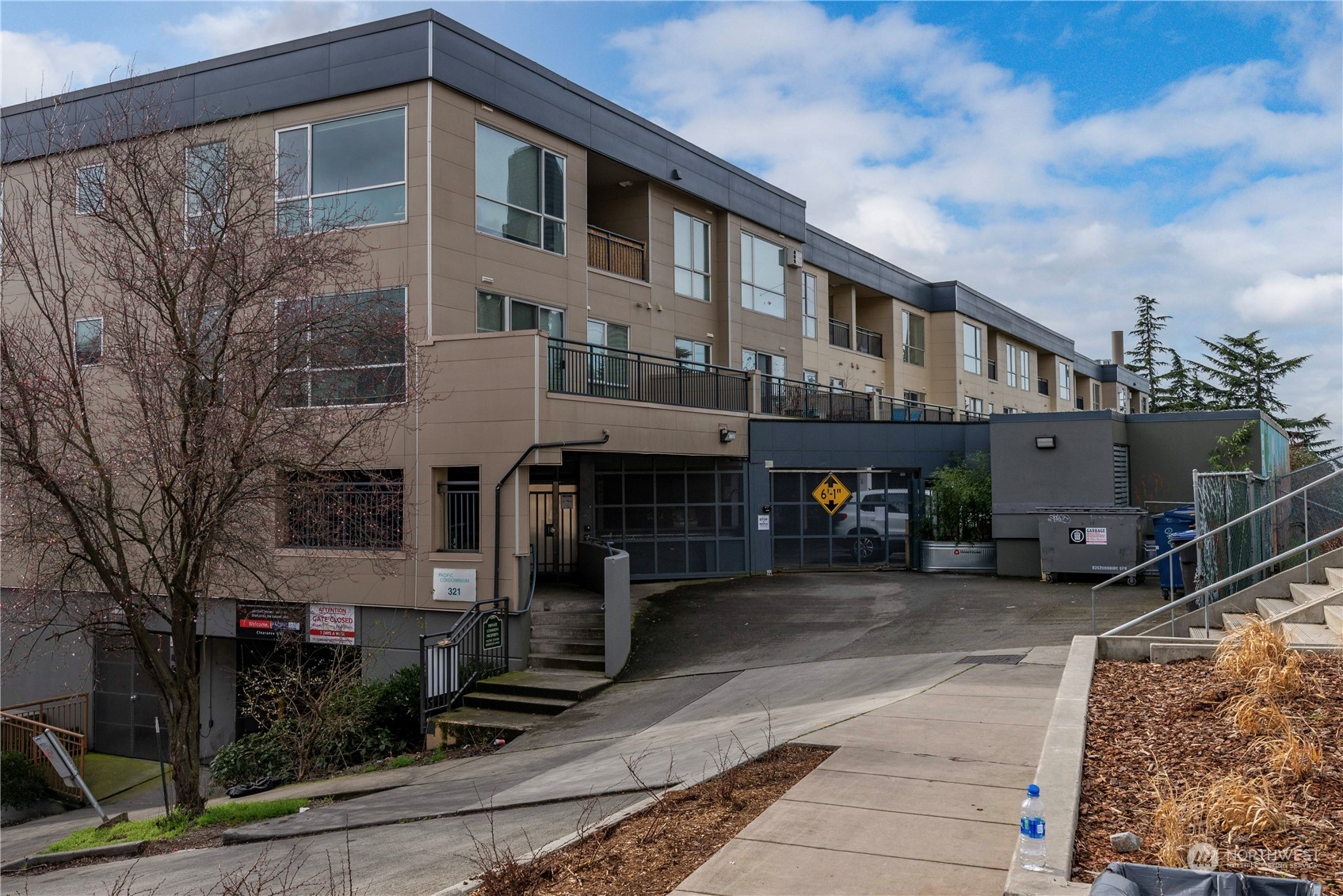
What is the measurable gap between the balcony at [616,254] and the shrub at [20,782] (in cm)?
1471

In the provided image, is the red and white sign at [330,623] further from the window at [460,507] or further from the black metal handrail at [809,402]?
the black metal handrail at [809,402]

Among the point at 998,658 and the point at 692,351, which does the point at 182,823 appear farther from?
the point at 692,351

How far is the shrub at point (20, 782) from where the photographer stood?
16.7 meters

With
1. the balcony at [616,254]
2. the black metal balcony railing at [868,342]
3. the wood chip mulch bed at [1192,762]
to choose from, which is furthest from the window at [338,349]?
the black metal balcony railing at [868,342]

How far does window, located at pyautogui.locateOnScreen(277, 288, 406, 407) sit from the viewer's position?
490 inches

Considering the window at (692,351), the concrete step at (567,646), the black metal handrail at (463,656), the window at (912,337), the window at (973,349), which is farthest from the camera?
the window at (973,349)

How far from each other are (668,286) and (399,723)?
47.0 feet

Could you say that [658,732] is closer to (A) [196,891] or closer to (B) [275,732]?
(A) [196,891]

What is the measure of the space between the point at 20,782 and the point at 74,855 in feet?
24.7

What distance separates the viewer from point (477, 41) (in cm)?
1897

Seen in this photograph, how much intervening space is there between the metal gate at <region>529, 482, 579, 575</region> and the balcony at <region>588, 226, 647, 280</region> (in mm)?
5318

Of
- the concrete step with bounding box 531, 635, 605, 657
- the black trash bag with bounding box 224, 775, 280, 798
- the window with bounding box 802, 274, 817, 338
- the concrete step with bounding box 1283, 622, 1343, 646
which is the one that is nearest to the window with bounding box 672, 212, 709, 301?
the window with bounding box 802, 274, 817, 338

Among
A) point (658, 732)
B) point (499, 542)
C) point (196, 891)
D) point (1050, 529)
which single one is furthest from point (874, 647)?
point (196, 891)

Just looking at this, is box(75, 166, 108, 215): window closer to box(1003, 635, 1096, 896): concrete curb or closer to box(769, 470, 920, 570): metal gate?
box(1003, 635, 1096, 896): concrete curb
